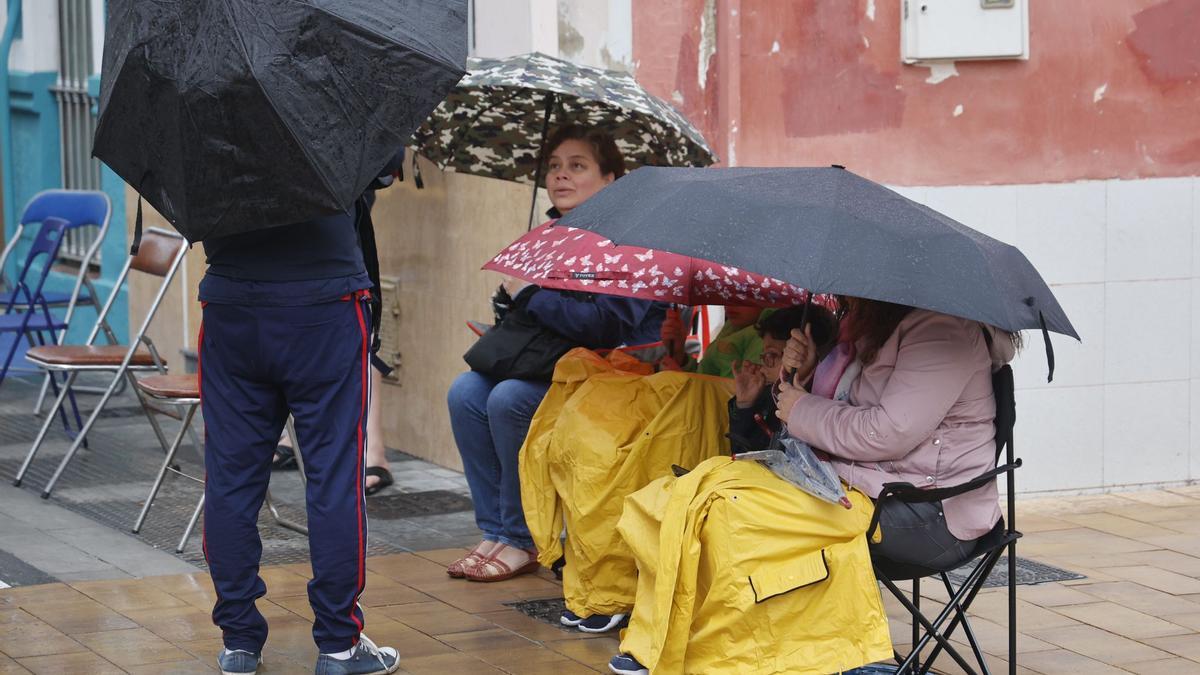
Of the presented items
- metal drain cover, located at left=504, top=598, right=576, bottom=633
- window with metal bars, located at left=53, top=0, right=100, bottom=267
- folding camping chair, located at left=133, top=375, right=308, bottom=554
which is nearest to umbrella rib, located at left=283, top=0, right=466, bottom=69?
metal drain cover, located at left=504, top=598, right=576, bottom=633

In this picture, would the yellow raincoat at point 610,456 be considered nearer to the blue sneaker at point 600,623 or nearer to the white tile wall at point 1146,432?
the blue sneaker at point 600,623

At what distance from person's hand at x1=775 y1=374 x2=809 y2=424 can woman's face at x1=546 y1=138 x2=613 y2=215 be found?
1.37 metres

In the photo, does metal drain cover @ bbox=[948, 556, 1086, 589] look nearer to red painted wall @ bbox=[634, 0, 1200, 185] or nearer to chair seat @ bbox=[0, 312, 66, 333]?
red painted wall @ bbox=[634, 0, 1200, 185]

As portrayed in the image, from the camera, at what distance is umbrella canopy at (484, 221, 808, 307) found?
16.7ft

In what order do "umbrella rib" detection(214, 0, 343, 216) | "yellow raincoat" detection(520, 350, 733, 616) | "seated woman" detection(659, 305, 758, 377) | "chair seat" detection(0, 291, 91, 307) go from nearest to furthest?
"umbrella rib" detection(214, 0, 343, 216)
"yellow raincoat" detection(520, 350, 733, 616)
"seated woman" detection(659, 305, 758, 377)
"chair seat" detection(0, 291, 91, 307)

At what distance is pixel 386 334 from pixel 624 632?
382 cm

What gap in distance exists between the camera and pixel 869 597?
4.38 m

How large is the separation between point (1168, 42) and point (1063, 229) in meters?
0.94

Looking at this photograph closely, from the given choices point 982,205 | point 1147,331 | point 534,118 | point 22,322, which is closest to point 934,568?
point 534,118

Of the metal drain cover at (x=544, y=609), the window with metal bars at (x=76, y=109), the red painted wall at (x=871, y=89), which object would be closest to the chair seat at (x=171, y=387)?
the metal drain cover at (x=544, y=609)

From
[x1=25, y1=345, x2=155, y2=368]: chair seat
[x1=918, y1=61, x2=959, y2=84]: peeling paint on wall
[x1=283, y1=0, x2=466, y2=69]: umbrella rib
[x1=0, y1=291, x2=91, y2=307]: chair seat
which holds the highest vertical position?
[x1=918, y1=61, x2=959, y2=84]: peeling paint on wall

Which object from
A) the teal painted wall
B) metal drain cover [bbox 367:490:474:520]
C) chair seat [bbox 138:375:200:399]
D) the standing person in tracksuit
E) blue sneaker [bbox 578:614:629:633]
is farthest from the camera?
the teal painted wall

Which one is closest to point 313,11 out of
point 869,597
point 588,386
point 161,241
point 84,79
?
point 588,386

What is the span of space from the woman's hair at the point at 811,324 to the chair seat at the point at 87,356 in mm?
3457
